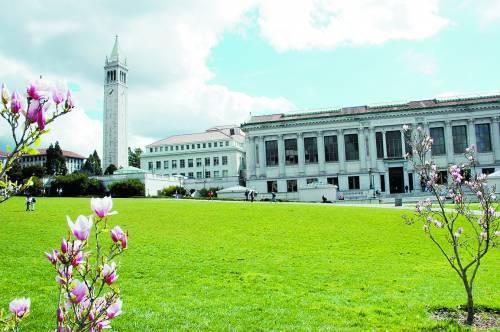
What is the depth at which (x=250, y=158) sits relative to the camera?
8862 centimetres

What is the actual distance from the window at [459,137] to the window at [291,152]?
29.6 meters

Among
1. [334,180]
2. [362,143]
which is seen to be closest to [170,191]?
[334,180]

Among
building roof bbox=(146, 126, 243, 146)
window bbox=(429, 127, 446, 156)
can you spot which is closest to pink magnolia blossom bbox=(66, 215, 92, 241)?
window bbox=(429, 127, 446, 156)

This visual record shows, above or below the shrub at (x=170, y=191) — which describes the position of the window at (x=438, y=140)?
above

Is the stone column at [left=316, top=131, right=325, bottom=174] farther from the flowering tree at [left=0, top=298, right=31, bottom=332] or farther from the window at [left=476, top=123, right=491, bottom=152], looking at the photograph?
the flowering tree at [left=0, top=298, right=31, bottom=332]

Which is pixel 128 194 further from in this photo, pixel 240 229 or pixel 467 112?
pixel 467 112

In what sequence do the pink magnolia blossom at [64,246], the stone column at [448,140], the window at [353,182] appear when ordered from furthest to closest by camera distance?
the window at [353,182] → the stone column at [448,140] → the pink magnolia blossom at [64,246]

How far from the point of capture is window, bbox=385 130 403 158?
8038cm

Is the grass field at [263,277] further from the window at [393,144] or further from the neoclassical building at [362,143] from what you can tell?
the window at [393,144]

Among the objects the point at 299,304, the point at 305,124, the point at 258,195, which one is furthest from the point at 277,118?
the point at 299,304

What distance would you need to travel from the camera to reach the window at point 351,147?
82.9 metres

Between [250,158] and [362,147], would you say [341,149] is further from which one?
[250,158]

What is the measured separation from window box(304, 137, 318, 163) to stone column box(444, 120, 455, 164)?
2410 centimetres

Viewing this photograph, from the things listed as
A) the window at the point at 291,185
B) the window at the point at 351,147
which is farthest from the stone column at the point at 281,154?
the window at the point at 351,147
